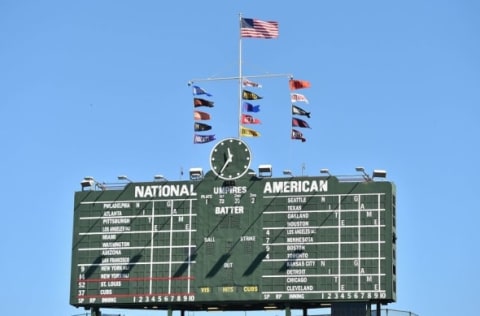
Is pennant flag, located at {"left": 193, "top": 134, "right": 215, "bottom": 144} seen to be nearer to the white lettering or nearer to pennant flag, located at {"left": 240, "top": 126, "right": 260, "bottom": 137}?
pennant flag, located at {"left": 240, "top": 126, "right": 260, "bottom": 137}

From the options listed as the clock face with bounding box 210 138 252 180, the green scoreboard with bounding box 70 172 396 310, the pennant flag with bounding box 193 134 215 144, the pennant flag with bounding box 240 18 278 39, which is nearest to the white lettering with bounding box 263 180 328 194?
the green scoreboard with bounding box 70 172 396 310

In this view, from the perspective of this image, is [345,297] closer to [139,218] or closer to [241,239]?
[241,239]

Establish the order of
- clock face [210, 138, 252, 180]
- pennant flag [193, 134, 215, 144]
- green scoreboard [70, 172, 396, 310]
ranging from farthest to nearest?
pennant flag [193, 134, 215, 144], clock face [210, 138, 252, 180], green scoreboard [70, 172, 396, 310]

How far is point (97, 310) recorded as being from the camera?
8912cm

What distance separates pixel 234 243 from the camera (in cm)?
8650

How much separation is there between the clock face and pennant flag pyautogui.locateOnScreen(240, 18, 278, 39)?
7340 mm

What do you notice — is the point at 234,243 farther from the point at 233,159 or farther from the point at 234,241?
the point at 233,159

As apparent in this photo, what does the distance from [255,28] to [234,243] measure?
1340cm

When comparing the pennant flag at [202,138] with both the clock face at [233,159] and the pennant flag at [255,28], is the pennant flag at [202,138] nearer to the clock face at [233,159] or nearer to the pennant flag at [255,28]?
the clock face at [233,159]

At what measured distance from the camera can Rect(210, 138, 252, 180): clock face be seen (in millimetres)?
87375

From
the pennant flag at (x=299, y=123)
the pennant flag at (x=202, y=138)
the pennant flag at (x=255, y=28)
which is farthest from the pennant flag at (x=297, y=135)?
the pennant flag at (x=255, y=28)

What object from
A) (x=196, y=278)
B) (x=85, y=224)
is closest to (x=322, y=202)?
(x=196, y=278)

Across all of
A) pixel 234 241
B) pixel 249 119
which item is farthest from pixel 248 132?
pixel 234 241

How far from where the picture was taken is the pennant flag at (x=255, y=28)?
9125 centimetres
